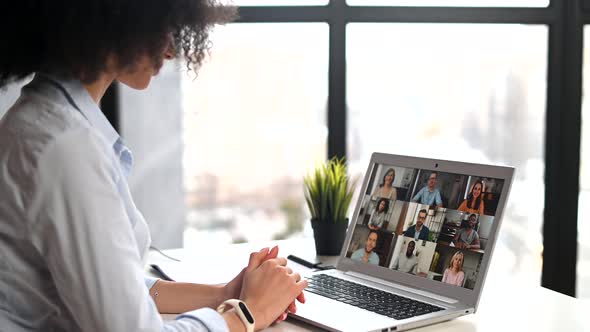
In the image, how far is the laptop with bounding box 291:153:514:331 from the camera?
138 cm

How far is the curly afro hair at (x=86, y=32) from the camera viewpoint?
1025 mm

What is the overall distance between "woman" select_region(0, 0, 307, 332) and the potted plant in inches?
31.1

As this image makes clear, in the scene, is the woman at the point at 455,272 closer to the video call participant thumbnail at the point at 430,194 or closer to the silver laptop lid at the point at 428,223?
the silver laptop lid at the point at 428,223

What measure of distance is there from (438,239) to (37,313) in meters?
0.81

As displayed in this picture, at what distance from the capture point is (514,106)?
302 centimetres

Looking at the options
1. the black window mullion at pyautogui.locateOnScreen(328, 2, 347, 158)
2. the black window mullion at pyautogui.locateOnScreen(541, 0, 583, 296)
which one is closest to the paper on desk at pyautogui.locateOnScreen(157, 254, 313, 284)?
the black window mullion at pyautogui.locateOnScreen(328, 2, 347, 158)

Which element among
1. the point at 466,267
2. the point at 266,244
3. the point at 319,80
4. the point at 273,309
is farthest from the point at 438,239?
the point at 319,80

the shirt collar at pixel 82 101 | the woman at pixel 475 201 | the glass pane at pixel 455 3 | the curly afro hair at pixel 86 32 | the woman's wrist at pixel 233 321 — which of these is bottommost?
the woman's wrist at pixel 233 321

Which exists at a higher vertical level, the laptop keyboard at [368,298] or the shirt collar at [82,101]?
the shirt collar at [82,101]

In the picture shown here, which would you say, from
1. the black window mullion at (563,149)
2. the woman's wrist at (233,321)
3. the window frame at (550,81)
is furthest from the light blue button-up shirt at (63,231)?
the black window mullion at (563,149)

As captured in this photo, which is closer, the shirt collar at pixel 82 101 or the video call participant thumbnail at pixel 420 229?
the shirt collar at pixel 82 101

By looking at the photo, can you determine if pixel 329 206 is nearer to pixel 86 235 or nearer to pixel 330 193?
pixel 330 193

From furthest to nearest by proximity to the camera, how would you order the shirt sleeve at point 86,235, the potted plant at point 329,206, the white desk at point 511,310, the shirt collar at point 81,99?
the potted plant at point 329,206 < the white desk at point 511,310 < the shirt collar at point 81,99 < the shirt sleeve at point 86,235

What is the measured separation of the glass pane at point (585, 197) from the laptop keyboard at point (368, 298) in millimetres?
1744
